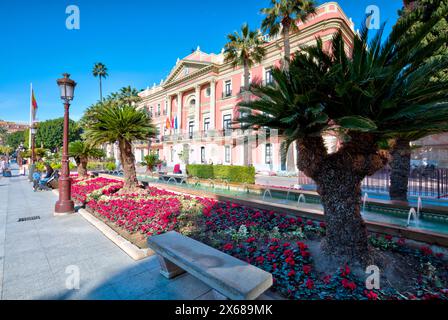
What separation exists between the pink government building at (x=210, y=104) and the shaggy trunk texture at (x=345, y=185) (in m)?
16.4

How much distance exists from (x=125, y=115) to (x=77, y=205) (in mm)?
3591

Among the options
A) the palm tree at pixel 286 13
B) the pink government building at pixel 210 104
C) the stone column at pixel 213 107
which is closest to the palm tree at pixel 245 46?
the palm tree at pixel 286 13

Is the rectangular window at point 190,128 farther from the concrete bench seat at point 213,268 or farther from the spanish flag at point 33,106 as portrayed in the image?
the concrete bench seat at point 213,268

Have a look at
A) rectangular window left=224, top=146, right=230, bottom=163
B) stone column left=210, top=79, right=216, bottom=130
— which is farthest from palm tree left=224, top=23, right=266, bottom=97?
rectangular window left=224, top=146, right=230, bottom=163

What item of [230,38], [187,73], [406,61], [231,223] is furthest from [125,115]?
[187,73]

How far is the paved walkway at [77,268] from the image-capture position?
275cm

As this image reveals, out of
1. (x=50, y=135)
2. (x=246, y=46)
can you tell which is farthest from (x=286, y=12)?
(x=50, y=135)

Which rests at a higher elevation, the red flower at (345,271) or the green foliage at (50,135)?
the green foliage at (50,135)

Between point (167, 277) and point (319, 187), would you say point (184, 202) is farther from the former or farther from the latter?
point (319, 187)

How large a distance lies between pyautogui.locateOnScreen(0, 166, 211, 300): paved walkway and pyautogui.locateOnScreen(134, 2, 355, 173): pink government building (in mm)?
16016

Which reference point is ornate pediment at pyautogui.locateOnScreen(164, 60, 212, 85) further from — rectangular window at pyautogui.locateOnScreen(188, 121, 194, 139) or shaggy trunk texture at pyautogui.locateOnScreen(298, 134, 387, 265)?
shaggy trunk texture at pyautogui.locateOnScreen(298, 134, 387, 265)

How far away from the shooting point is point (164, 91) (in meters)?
37.8

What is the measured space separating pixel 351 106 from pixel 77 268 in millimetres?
4543

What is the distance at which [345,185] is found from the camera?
303 cm
